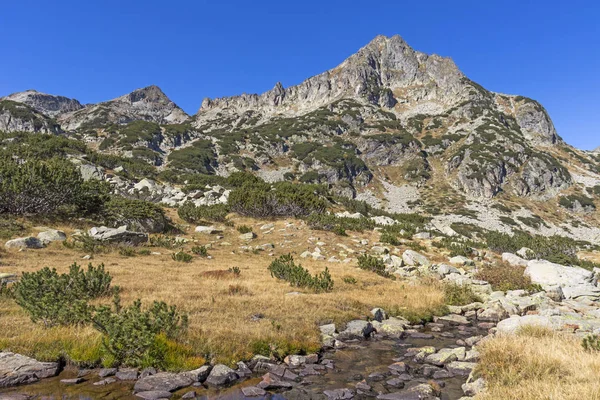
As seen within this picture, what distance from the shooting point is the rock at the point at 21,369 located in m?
6.62

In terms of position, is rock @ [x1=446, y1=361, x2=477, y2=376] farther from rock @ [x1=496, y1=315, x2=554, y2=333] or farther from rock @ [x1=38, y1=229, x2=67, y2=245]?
rock @ [x1=38, y1=229, x2=67, y2=245]

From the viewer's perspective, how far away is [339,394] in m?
7.10

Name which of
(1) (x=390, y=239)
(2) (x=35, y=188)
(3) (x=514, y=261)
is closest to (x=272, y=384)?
(1) (x=390, y=239)

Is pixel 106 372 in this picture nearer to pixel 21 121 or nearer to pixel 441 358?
pixel 441 358

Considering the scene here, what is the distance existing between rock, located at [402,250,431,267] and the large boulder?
61.3 ft

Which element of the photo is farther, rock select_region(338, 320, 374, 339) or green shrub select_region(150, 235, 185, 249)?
green shrub select_region(150, 235, 185, 249)

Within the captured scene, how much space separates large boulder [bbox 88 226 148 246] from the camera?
878 inches

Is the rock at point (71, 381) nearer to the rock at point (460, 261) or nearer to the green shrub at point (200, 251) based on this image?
the green shrub at point (200, 251)

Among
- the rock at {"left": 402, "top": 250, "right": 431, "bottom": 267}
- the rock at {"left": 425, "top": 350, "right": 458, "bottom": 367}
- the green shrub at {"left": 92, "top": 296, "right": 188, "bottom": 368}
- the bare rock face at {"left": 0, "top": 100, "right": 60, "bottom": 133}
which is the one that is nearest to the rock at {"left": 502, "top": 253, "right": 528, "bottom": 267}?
the rock at {"left": 402, "top": 250, "right": 431, "bottom": 267}

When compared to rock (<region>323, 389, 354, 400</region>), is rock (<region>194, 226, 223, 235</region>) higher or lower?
higher

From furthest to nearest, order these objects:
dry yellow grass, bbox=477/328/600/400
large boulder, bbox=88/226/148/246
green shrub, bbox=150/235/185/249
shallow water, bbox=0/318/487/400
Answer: green shrub, bbox=150/235/185/249 < large boulder, bbox=88/226/148/246 < shallow water, bbox=0/318/487/400 < dry yellow grass, bbox=477/328/600/400

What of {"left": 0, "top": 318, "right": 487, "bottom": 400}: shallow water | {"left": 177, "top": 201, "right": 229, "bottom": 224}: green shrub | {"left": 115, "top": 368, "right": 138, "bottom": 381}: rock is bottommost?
{"left": 0, "top": 318, "right": 487, "bottom": 400}: shallow water

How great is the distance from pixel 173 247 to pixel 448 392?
68.8ft

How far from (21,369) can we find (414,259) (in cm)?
2180
